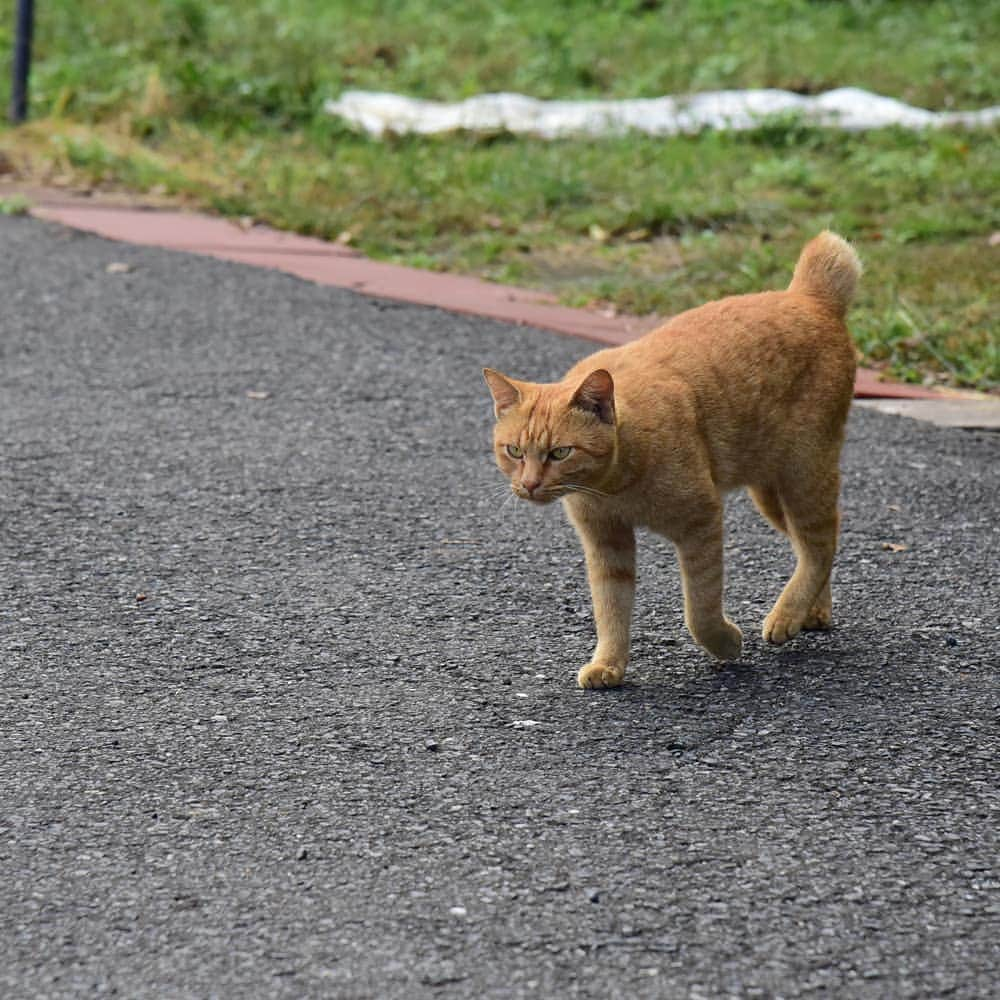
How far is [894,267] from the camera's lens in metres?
7.09

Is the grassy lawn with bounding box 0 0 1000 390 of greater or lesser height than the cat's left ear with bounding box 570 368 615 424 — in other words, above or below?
below

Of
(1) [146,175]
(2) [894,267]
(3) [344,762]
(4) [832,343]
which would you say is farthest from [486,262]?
(3) [344,762]

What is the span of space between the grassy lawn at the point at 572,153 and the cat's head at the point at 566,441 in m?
2.94

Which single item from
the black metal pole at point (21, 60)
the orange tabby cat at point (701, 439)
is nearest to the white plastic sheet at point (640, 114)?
the black metal pole at point (21, 60)

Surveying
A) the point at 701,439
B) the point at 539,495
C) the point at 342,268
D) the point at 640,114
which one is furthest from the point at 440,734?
the point at 640,114

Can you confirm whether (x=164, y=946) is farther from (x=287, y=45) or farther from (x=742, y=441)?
(x=287, y=45)

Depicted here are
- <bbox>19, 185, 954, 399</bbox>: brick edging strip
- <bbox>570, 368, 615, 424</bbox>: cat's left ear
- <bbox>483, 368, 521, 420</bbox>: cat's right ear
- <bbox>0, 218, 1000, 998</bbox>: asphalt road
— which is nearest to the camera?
<bbox>0, 218, 1000, 998</bbox>: asphalt road

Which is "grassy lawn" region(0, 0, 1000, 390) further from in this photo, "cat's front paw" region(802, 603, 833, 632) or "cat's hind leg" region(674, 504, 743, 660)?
"cat's hind leg" region(674, 504, 743, 660)

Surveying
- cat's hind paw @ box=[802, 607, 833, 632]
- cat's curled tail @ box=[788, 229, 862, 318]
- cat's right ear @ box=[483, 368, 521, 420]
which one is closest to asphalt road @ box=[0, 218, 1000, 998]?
cat's hind paw @ box=[802, 607, 833, 632]

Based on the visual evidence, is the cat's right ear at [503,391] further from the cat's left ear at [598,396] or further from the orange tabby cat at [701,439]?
the cat's left ear at [598,396]

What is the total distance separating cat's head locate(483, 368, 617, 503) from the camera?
3.44 m

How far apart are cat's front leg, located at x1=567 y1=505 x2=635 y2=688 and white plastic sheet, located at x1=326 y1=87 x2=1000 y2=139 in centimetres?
653

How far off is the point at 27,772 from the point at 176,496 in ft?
5.77

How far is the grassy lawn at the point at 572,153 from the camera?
7195mm
